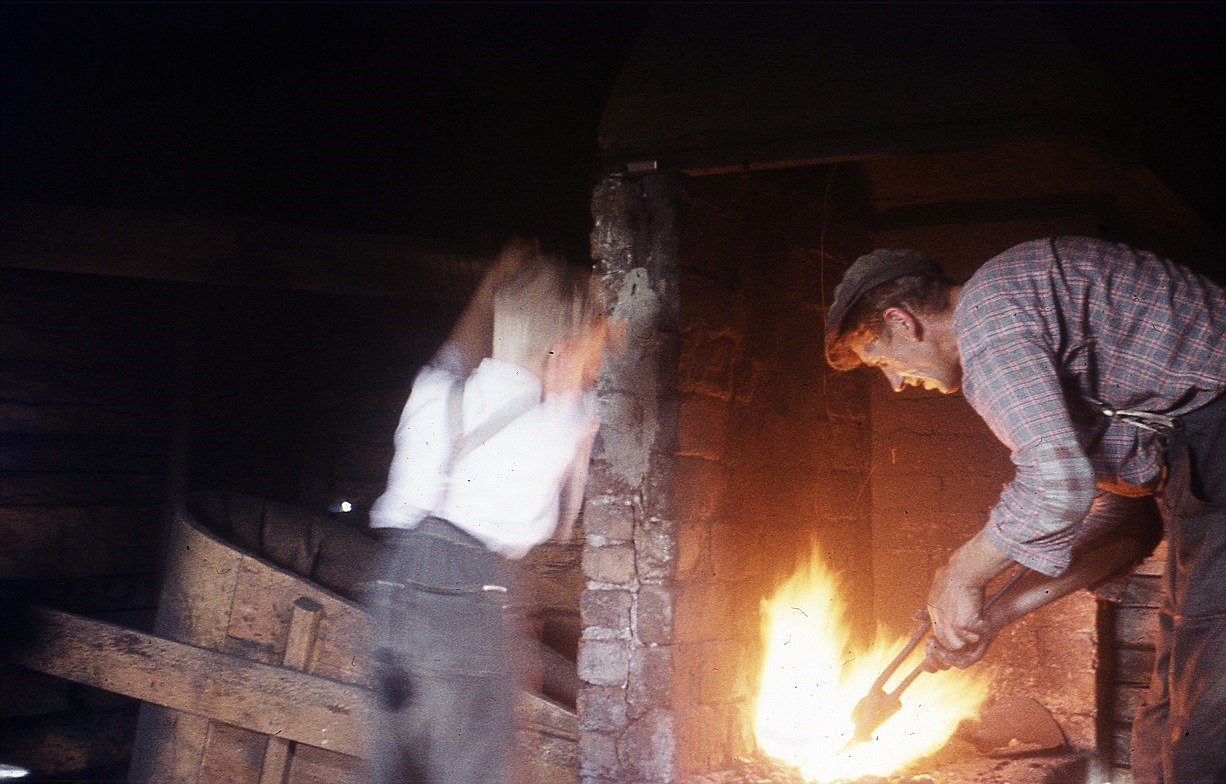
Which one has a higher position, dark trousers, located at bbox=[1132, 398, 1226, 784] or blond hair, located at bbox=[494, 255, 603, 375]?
blond hair, located at bbox=[494, 255, 603, 375]

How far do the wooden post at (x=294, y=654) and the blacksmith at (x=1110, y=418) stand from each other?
2412 millimetres

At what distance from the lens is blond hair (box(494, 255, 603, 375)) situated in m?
3.81

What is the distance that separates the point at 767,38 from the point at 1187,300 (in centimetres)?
162

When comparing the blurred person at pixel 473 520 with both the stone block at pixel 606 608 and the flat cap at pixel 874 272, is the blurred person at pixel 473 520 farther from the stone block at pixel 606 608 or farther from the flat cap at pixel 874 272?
the flat cap at pixel 874 272

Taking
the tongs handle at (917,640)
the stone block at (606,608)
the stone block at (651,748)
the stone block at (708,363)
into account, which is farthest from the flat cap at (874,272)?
the stone block at (651,748)

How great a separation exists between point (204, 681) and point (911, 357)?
3003 mm

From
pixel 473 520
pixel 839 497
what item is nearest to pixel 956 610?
pixel 839 497

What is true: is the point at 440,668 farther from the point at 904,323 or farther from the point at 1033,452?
the point at 1033,452

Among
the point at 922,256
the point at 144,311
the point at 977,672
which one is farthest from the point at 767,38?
the point at 144,311

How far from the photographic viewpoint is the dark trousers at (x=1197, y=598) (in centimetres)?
228

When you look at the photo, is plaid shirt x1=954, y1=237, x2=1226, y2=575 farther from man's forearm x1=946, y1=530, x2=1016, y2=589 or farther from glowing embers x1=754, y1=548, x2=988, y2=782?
glowing embers x1=754, y1=548, x2=988, y2=782

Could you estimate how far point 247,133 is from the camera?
5441mm

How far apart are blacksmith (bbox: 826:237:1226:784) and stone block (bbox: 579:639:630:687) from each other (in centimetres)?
111

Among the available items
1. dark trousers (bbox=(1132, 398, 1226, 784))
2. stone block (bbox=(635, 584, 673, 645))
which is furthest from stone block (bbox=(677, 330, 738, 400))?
dark trousers (bbox=(1132, 398, 1226, 784))
